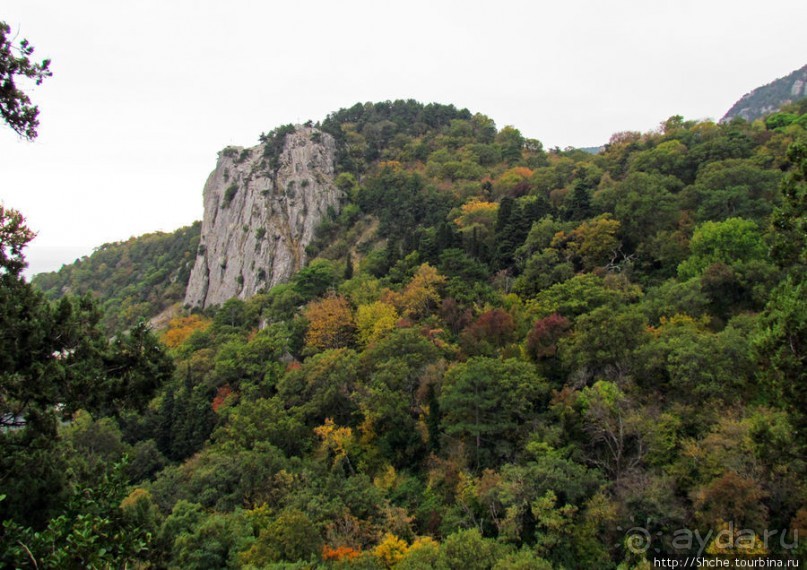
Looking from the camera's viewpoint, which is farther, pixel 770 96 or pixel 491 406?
pixel 770 96

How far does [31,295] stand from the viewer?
25.8 ft

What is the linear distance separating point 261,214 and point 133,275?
38.1 metres

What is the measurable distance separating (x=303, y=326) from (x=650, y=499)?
2572 centimetres

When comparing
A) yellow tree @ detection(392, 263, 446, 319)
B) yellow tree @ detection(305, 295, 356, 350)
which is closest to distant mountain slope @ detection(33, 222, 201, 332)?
yellow tree @ detection(305, 295, 356, 350)

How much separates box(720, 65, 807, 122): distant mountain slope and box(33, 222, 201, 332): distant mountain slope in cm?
12132

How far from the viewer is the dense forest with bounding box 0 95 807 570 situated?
810 cm

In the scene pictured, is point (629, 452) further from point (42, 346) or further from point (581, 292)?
point (42, 346)

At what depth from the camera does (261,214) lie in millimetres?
63312

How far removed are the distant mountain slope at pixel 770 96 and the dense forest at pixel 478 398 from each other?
8746 centimetres

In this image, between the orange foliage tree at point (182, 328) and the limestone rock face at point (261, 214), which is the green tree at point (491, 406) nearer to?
the orange foliage tree at point (182, 328)

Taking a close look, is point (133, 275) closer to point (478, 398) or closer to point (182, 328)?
point (182, 328)

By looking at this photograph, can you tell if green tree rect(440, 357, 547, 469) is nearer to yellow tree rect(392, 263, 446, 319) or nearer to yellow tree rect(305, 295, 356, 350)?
yellow tree rect(392, 263, 446, 319)

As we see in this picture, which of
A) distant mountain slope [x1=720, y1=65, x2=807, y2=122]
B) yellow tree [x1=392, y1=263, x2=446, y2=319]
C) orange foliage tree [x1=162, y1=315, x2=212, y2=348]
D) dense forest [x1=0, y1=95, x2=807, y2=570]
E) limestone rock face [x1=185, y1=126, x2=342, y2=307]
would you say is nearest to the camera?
dense forest [x1=0, y1=95, x2=807, y2=570]

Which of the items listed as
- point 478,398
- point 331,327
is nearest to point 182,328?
point 331,327
